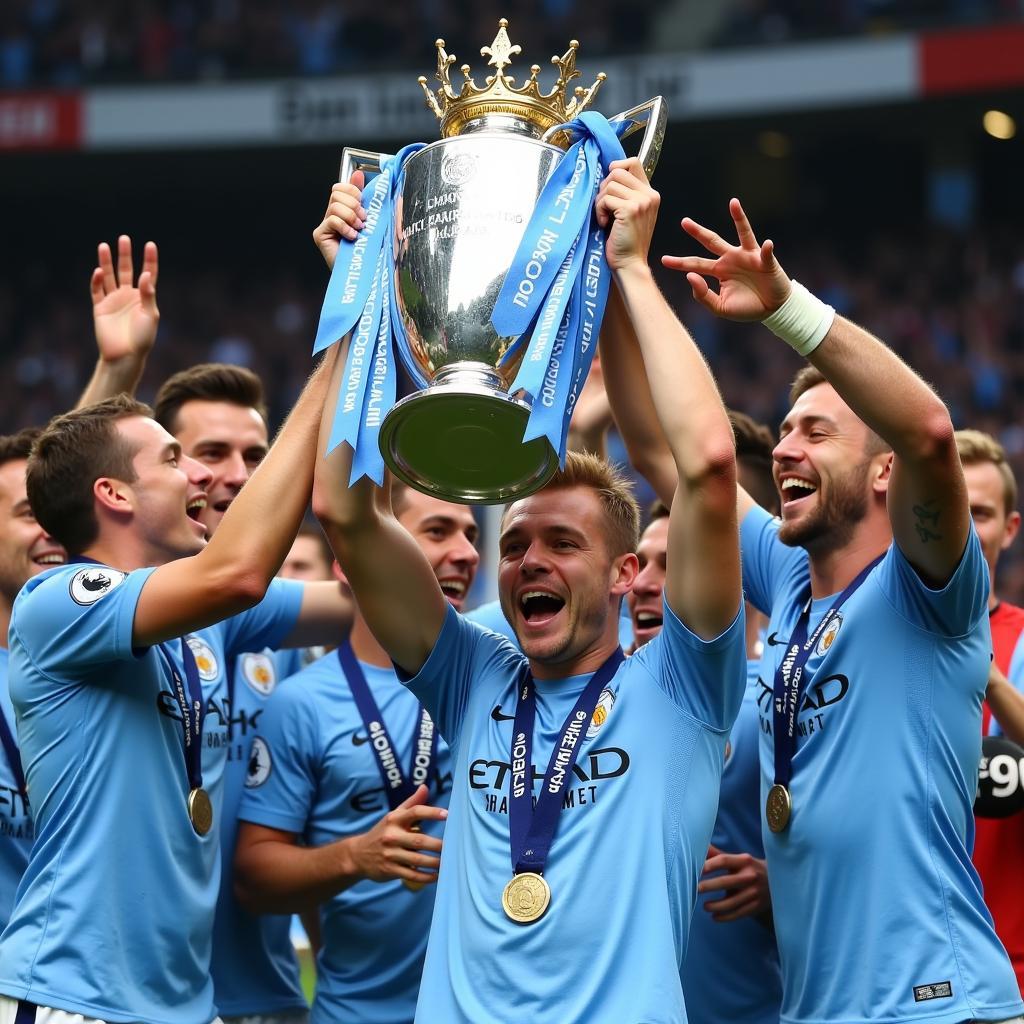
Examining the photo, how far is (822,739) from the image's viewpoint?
11.2ft

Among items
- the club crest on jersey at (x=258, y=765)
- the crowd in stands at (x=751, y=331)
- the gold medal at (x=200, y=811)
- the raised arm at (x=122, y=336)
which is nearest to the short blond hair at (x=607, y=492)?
the gold medal at (x=200, y=811)

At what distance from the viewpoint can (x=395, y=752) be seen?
12.9 ft

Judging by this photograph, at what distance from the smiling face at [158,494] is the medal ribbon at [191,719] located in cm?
24

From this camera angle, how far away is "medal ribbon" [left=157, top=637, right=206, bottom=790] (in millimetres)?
3512

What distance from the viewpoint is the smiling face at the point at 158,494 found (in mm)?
3637

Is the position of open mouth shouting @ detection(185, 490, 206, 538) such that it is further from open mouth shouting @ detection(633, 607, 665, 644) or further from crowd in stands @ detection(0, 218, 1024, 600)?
crowd in stands @ detection(0, 218, 1024, 600)

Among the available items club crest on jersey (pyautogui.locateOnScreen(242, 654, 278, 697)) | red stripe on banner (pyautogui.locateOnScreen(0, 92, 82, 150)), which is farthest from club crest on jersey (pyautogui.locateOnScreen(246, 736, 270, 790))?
red stripe on banner (pyautogui.locateOnScreen(0, 92, 82, 150))

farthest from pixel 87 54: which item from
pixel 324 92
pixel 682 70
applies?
pixel 682 70

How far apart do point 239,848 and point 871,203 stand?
52.2ft

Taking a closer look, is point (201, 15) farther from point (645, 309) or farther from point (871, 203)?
point (645, 309)

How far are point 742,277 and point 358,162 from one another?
34.8 inches

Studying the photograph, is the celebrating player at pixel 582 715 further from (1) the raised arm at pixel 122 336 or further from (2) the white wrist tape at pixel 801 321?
(1) the raised arm at pixel 122 336

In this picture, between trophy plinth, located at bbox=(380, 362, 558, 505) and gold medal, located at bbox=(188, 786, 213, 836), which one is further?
gold medal, located at bbox=(188, 786, 213, 836)

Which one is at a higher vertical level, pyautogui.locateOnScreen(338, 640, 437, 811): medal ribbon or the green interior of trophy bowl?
the green interior of trophy bowl
